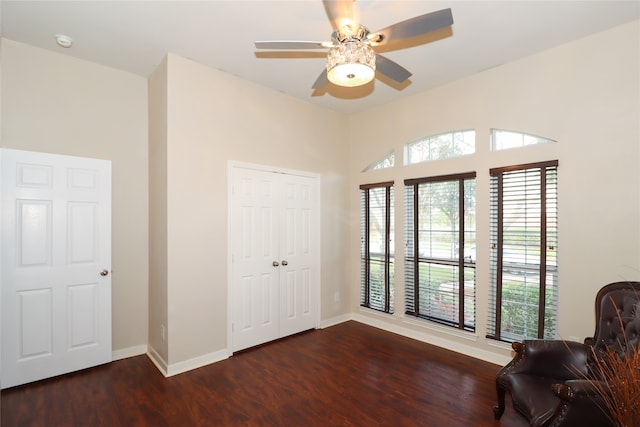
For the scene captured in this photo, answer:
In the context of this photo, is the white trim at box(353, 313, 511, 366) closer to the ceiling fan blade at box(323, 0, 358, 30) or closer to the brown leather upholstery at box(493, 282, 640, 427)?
the brown leather upholstery at box(493, 282, 640, 427)

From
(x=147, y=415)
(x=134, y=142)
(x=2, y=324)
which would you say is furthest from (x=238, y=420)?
(x=134, y=142)

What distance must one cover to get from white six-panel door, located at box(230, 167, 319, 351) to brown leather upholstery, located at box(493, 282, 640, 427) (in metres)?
2.54

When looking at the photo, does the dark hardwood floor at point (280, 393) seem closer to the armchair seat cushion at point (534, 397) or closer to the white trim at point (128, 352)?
the white trim at point (128, 352)

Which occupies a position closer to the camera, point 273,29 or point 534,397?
point 534,397

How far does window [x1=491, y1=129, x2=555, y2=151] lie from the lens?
3240mm

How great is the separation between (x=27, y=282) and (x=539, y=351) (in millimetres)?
4452

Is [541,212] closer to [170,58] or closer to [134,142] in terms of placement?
[170,58]

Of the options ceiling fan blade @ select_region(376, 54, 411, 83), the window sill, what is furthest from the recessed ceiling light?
the window sill

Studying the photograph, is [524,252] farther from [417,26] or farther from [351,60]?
[351,60]

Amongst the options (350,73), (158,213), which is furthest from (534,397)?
(158,213)

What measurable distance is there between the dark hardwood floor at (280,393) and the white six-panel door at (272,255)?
17.3 inches

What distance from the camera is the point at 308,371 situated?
10.6ft

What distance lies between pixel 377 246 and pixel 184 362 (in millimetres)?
2867

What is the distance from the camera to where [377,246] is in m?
4.67
